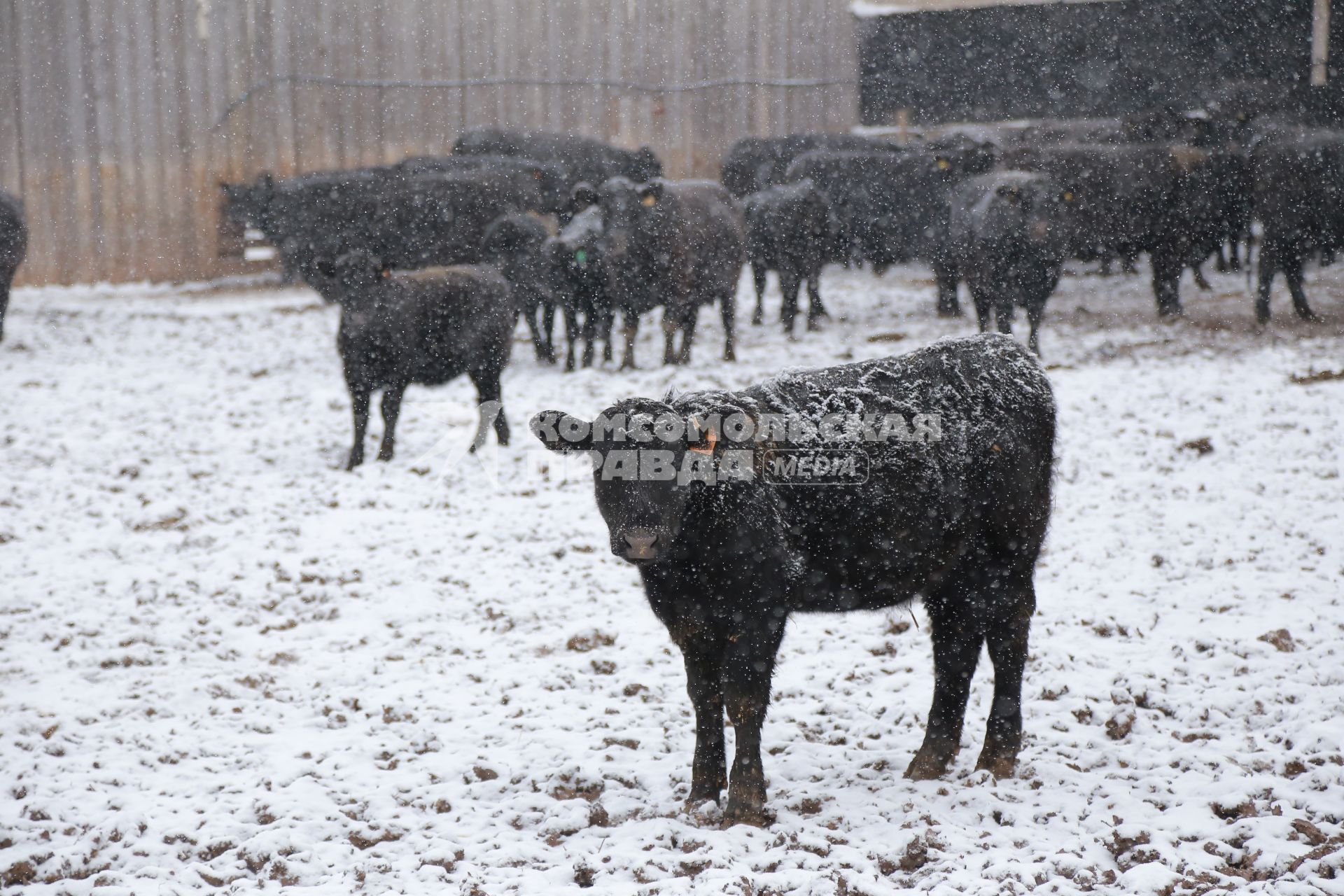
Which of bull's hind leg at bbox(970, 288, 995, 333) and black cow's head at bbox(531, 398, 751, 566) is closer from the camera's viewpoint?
black cow's head at bbox(531, 398, 751, 566)

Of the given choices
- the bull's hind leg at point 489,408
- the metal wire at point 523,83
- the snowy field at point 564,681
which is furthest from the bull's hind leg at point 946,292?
the metal wire at point 523,83

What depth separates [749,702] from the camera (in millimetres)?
4016

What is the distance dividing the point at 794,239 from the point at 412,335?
5.22 m

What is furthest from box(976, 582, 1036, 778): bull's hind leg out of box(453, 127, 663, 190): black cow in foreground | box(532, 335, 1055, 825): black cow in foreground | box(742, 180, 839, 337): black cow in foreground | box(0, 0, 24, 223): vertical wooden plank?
box(0, 0, 24, 223): vertical wooden plank

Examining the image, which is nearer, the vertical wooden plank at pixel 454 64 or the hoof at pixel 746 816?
the hoof at pixel 746 816

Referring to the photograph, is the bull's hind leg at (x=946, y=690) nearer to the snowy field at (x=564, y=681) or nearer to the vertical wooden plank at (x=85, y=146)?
the snowy field at (x=564, y=681)

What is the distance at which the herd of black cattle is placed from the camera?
30.9 ft

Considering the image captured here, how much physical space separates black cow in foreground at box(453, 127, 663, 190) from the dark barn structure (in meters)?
5.16

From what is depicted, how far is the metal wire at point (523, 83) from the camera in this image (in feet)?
58.5

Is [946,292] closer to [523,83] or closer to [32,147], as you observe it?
[523,83]

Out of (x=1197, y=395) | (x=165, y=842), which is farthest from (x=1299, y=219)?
(x=165, y=842)

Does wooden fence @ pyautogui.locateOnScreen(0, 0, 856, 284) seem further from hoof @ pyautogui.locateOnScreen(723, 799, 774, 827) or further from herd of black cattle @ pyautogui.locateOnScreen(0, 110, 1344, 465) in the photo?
hoof @ pyautogui.locateOnScreen(723, 799, 774, 827)

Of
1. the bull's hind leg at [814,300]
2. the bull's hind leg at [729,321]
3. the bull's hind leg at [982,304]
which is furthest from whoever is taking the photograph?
the bull's hind leg at [814,300]

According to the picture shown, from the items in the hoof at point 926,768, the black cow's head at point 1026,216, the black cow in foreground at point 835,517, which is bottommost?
the hoof at point 926,768
